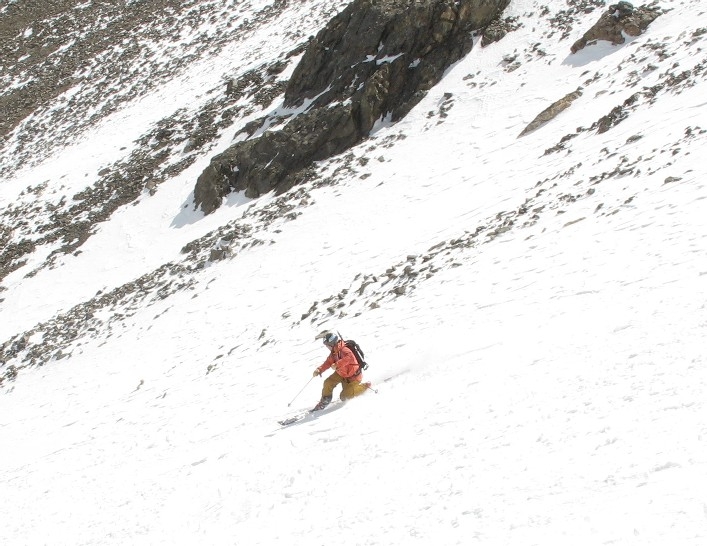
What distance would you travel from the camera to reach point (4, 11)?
163 ft

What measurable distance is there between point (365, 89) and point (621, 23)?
10082mm

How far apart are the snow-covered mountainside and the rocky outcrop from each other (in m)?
0.09

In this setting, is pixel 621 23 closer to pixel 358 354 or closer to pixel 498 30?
pixel 498 30

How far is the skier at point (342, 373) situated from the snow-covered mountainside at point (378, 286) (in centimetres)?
27

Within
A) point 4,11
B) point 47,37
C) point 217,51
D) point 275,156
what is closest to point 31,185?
point 217,51

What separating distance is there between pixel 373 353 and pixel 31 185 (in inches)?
1187

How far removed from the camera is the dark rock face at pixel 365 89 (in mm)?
24781

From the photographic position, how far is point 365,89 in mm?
24984

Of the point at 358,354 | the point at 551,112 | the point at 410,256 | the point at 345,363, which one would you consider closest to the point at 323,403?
the point at 345,363

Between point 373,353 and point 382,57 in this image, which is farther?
point 382,57

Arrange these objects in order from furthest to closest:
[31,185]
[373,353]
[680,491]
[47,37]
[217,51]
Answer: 1. [47,37]
2. [217,51]
3. [31,185]
4. [373,353]
5. [680,491]

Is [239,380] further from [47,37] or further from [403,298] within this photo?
[47,37]

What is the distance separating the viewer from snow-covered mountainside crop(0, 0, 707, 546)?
5301 mm

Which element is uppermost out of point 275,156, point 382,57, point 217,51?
point 217,51
